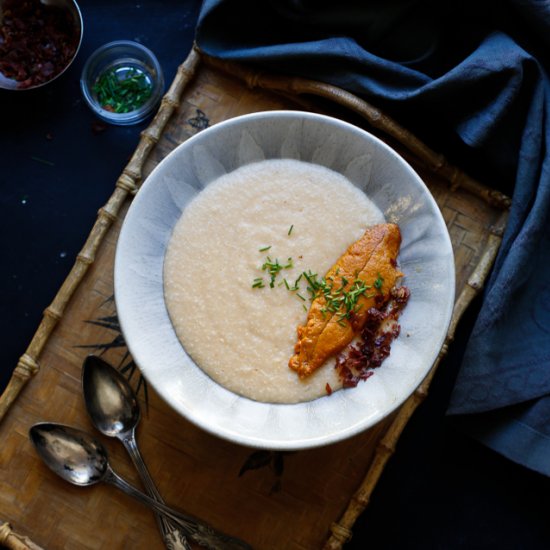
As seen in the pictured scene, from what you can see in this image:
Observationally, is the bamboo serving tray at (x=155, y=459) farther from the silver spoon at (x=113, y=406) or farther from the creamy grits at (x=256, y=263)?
the creamy grits at (x=256, y=263)

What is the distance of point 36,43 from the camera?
2.45 metres

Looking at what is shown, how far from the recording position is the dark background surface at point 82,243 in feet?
7.79

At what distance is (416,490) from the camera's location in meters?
2.38

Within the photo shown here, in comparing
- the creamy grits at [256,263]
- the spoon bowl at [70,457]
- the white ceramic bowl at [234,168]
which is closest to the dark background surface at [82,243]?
the spoon bowl at [70,457]

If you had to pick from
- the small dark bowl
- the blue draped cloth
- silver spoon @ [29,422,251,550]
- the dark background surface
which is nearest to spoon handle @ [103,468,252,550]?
silver spoon @ [29,422,251,550]

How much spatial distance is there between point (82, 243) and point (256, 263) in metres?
0.80

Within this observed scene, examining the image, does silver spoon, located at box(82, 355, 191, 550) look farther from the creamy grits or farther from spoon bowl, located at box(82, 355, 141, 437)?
the creamy grits

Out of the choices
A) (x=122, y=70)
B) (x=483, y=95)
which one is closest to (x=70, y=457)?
(x=122, y=70)

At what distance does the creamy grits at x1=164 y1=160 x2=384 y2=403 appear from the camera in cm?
197

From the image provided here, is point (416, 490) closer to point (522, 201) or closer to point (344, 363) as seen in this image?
point (344, 363)

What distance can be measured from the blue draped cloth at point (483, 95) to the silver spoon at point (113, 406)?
1032 millimetres

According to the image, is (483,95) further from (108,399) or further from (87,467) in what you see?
(87,467)

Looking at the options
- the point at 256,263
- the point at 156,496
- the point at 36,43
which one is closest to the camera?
the point at 256,263

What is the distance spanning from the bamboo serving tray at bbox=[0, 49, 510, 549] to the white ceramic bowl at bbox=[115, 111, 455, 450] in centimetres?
23
